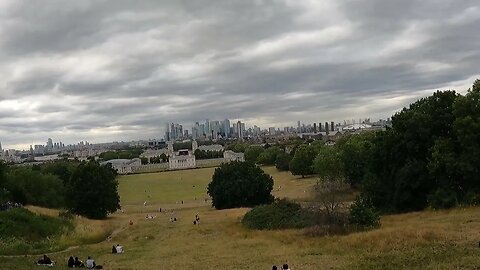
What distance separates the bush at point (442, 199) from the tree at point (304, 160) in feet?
240

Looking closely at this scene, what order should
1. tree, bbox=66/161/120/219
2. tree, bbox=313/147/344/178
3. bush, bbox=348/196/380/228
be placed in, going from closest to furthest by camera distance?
bush, bbox=348/196/380/228 < tree, bbox=66/161/120/219 < tree, bbox=313/147/344/178

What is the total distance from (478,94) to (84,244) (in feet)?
115

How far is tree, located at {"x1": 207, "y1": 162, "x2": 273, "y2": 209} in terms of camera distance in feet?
242

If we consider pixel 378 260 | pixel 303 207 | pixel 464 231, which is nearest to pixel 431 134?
pixel 303 207

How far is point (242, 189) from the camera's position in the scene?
243ft

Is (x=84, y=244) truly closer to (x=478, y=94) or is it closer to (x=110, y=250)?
(x=110, y=250)

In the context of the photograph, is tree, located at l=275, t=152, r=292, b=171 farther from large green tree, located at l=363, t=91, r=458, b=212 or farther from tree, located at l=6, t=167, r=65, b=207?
large green tree, located at l=363, t=91, r=458, b=212

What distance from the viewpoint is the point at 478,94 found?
44562 mm

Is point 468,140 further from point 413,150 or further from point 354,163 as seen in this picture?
point 354,163

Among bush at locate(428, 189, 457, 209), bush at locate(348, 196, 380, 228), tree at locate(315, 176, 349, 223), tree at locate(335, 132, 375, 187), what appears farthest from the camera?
tree at locate(335, 132, 375, 187)

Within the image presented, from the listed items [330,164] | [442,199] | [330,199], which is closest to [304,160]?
[330,164]

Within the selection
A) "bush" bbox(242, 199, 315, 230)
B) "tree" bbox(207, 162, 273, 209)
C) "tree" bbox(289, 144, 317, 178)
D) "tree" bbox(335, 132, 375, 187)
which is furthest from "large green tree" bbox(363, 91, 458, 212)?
"tree" bbox(289, 144, 317, 178)

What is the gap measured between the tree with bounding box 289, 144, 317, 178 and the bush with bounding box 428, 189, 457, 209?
73002 mm

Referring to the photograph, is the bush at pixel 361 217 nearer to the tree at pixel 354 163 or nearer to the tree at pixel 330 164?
the tree at pixel 354 163
